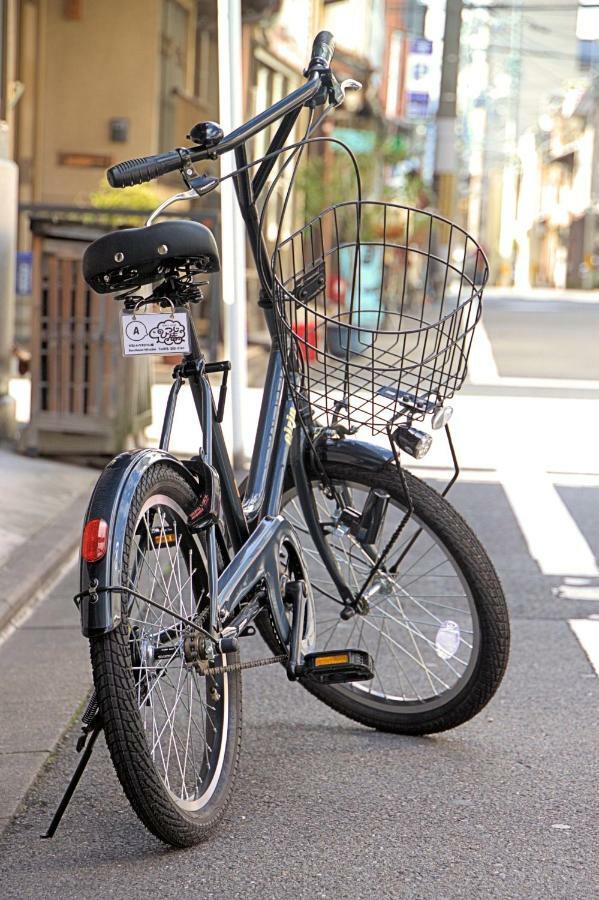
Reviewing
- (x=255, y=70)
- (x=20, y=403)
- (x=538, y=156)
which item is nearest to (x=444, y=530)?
(x=20, y=403)

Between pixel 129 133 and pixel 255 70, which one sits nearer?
pixel 129 133

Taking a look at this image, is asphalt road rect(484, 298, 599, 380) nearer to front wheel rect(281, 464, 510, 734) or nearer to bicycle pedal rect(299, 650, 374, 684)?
front wheel rect(281, 464, 510, 734)

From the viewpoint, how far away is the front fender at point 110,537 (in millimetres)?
2646

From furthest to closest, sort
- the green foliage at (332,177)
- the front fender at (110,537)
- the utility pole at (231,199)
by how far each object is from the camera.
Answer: the green foliage at (332,177) < the utility pole at (231,199) < the front fender at (110,537)

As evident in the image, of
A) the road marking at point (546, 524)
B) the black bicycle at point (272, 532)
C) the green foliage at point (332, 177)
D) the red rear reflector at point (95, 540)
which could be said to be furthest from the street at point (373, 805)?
the green foliage at point (332, 177)

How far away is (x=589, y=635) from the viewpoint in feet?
15.4

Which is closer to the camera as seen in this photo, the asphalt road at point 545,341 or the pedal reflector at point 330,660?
the pedal reflector at point 330,660

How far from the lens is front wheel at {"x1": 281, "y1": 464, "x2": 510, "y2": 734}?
346cm

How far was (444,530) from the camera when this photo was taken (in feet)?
11.3

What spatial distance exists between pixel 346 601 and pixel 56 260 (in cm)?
401

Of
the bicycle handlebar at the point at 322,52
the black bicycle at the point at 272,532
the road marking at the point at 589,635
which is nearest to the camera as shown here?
the black bicycle at the point at 272,532

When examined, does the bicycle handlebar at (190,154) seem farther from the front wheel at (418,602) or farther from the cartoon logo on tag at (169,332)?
the front wheel at (418,602)

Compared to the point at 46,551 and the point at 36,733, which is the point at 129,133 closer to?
the point at 46,551

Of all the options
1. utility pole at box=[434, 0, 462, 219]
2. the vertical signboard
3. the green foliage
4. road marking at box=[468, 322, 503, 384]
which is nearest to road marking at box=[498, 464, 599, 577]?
road marking at box=[468, 322, 503, 384]
